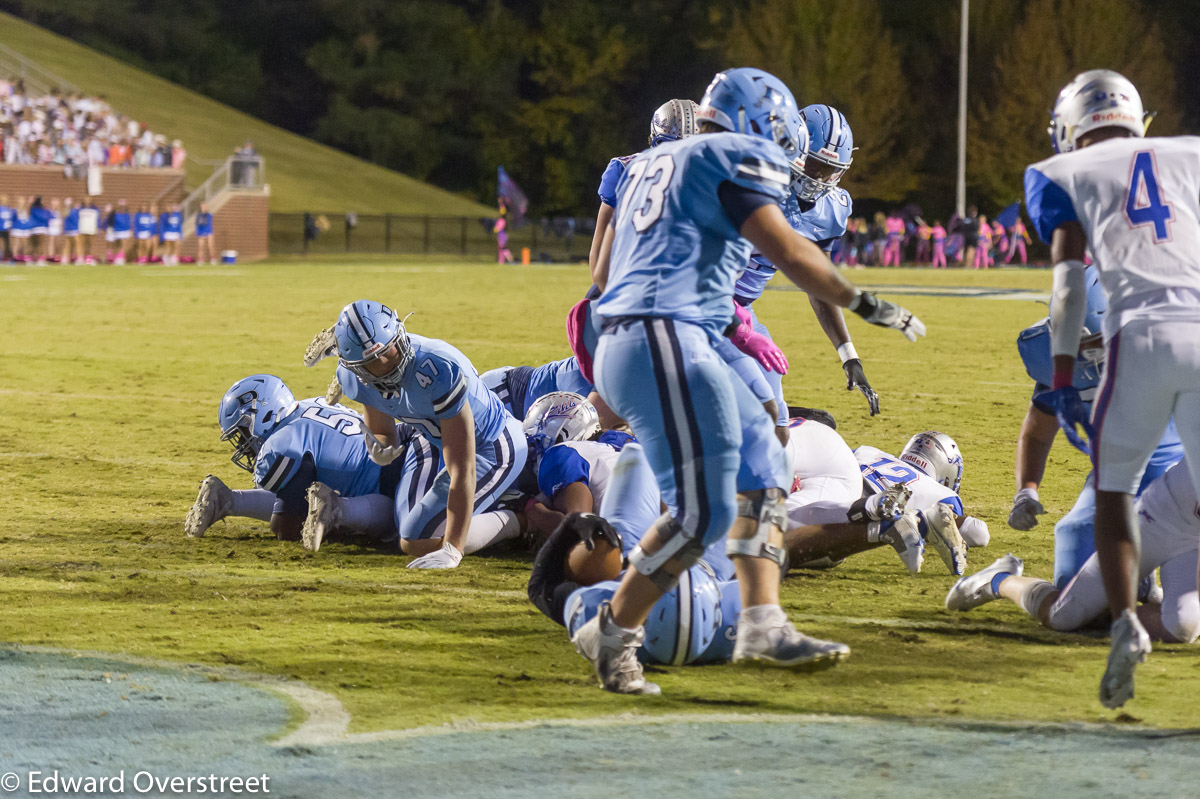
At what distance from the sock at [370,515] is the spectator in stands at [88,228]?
106 ft

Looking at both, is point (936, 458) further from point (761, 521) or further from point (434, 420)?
point (761, 521)

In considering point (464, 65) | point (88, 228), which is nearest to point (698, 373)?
point (88, 228)

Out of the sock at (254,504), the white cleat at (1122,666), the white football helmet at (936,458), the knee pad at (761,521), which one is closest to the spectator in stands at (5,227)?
the sock at (254,504)

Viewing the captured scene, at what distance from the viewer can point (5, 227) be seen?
35344 mm

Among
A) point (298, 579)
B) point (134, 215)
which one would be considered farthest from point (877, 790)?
point (134, 215)

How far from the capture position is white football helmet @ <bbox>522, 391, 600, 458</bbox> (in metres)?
6.98

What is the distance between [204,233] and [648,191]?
36.8 metres

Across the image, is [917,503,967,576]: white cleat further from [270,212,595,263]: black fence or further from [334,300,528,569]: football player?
[270,212,595,263]: black fence

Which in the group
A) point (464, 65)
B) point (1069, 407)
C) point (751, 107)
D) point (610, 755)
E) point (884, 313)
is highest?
point (464, 65)

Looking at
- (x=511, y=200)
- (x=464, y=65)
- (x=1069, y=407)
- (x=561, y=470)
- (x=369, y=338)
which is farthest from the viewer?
(x=464, y=65)

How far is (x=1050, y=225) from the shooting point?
14.6 feet

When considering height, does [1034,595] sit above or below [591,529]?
below

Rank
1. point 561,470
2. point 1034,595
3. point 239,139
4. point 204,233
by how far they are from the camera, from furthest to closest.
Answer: point 239,139
point 204,233
point 561,470
point 1034,595

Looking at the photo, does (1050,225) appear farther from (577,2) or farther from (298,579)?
(577,2)
